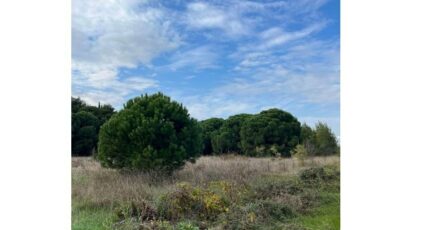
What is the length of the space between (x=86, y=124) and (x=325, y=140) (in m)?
2.03

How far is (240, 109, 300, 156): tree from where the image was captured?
10.0 ft

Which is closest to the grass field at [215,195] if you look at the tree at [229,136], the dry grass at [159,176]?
the dry grass at [159,176]

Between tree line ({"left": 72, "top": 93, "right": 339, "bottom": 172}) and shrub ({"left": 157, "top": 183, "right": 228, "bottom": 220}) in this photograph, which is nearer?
shrub ({"left": 157, "top": 183, "right": 228, "bottom": 220})

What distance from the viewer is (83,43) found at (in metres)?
2.98

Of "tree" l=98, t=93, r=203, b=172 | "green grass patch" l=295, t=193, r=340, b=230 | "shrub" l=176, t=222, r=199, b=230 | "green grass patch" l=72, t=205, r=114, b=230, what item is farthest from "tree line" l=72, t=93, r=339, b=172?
"shrub" l=176, t=222, r=199, b=230

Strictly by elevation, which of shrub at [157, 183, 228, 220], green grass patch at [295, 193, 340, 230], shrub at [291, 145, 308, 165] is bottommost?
green grass patch at [295, 193, 340, 230]

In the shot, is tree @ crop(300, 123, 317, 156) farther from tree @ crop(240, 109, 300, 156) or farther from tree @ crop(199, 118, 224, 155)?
tree @ crop(199, 118, 224, 155)

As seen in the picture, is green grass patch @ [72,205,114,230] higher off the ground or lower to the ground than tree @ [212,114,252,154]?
lower

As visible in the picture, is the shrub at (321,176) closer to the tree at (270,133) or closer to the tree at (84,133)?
the tree at (270,133)

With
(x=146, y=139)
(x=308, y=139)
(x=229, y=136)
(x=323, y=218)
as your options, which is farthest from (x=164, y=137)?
(x=323, y=218)
